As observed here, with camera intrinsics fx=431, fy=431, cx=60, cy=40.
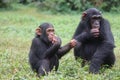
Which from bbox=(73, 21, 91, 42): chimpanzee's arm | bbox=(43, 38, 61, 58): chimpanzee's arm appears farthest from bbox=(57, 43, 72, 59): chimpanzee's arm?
bbox=(73, 21, 91, 42): chimpanzee's arm

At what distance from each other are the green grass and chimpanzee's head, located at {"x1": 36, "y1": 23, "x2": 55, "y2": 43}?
0.65 meters

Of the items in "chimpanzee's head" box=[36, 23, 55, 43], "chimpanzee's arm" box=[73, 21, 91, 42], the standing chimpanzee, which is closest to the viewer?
"chimpanzee's head" box=[36, 23, 55, 43]

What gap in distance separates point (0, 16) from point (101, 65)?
13.3 meters

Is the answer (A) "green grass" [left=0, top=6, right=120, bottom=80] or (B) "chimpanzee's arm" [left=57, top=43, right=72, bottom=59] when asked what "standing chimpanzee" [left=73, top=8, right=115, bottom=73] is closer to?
(A) "green grass" [left=0, top=6, right=120, bottom=80]

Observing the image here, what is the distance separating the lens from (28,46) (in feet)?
41.5

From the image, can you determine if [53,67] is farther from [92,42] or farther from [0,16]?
[0,16]

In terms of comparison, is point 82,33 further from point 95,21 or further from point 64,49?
point 64,49

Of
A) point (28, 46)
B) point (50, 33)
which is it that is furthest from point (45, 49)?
point (28, 46)

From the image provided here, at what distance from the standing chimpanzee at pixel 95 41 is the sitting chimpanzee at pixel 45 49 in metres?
0.71

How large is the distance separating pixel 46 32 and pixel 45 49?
0.31 m

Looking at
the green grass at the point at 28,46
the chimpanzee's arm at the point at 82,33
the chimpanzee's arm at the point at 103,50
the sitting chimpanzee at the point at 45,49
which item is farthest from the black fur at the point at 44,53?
the chimpanzee's arm at the point at 82,33

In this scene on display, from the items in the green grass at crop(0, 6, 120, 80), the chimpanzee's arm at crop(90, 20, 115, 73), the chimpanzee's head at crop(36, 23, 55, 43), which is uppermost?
the chimpanzee's head at crop(36, 23, 55, 43)

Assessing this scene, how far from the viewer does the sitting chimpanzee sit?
7750 millimetres

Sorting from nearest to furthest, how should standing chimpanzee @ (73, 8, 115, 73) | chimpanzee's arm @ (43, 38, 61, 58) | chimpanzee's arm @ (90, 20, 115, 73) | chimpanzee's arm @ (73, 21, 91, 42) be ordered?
chimpanzee's arm @ (43, 38, 61, 58)
chimpanzee's arm @ (90, 20, 115, 73)
standing chimpanzee @ (73, 8, 115, 73)
chimpanzee's arm @ (73, 21, 91, 42)
